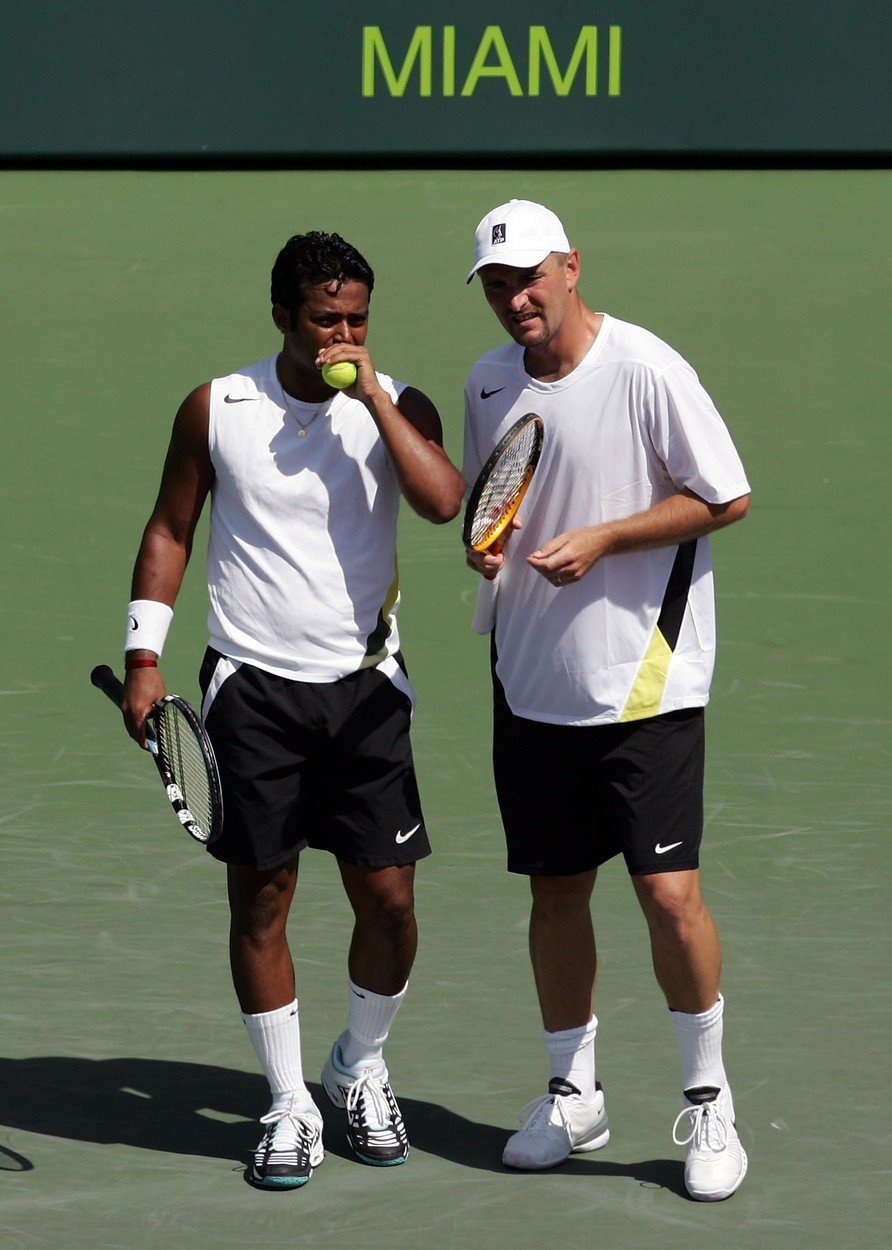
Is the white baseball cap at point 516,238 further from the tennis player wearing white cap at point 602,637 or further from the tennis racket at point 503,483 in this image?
the tennis racket at point 503,483

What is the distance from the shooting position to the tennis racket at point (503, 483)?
445cm

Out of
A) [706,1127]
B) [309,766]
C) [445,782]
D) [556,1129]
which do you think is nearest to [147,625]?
[309,766]

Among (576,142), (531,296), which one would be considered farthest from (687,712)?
(576,142)

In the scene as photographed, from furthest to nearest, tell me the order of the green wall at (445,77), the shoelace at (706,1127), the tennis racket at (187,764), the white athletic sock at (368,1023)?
1. the green wall at (445,77)
2. the white athletic sock at (368,1023)
3. the shoelace at (706,1127)
4. the tennis racket at (187,764)

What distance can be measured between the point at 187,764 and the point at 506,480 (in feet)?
3.05

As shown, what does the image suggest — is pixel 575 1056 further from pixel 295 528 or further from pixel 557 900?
pixel 295 528

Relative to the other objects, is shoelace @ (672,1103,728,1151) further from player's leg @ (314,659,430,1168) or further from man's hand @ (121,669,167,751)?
man's hand @ (121,669,167,751)

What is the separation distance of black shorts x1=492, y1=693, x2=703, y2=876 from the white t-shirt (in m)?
0.06

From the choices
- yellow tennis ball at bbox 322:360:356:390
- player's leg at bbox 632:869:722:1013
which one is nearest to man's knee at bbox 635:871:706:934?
player's leg at bbox 632:869:722:1013

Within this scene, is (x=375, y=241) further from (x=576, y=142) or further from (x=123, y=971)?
(x=123, y=971)

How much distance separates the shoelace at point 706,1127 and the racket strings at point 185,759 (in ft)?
4.04

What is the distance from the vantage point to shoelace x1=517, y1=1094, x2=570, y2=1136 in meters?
4.59

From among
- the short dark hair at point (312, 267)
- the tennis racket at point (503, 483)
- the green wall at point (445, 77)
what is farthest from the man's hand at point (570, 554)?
the green wall at point (445, 77)

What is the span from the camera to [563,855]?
4660 mm
